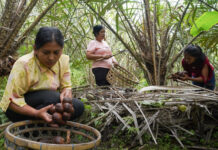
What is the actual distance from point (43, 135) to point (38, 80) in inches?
15.9

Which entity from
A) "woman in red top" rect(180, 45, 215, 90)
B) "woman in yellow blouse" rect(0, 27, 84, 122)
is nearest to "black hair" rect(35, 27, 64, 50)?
"woman in yellow blouse" rect(0, 27, 84, 122)

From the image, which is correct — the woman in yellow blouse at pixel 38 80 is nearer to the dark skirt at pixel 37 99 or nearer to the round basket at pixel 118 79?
the dark skirt at pixel 37 99

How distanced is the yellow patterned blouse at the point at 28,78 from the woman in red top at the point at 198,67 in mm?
1625

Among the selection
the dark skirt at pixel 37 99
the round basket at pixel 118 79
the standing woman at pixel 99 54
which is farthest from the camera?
the standing woman at pixel 99 54

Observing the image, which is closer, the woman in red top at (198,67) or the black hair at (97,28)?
the woman in red top at (198,67)

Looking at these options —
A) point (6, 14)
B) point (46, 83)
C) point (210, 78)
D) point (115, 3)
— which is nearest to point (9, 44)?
point (6, 14)

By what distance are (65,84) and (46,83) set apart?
0.22 m

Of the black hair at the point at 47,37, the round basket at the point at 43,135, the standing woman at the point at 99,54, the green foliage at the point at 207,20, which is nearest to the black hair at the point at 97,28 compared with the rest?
the standing woman at the point at 99,54

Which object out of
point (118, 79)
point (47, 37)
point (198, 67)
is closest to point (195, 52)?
point (198, 67)

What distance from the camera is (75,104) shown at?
1.78 m

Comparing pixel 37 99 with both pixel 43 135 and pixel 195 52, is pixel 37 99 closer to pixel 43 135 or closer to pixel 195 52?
pixel 43 135

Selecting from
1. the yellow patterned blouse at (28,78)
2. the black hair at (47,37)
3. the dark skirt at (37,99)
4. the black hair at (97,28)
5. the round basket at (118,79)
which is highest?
the black hair at (97,28)

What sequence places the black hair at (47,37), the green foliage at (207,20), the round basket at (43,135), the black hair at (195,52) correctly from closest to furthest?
the round basket at (43,135) → the black hair at (47,37) → the green foliage at (207,20) → the black hair at (195,52)

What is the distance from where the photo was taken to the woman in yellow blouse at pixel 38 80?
1.49m
